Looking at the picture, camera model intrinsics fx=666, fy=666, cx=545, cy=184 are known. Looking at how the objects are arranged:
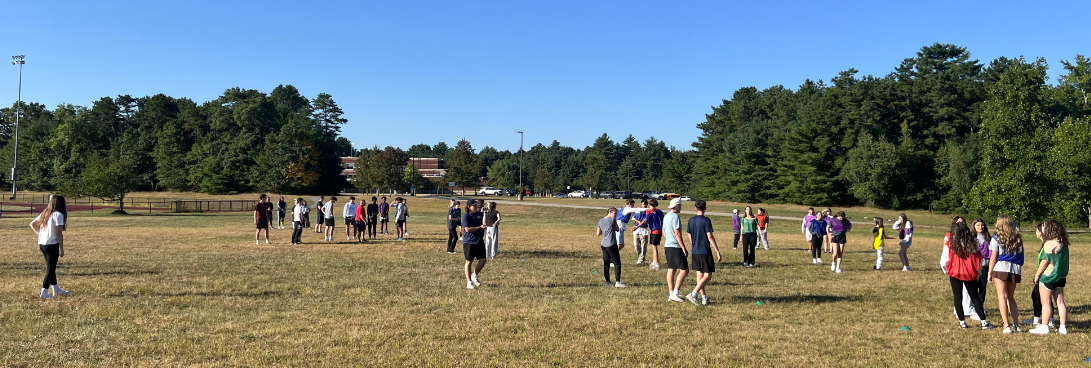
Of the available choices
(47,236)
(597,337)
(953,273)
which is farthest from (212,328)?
(953,273)

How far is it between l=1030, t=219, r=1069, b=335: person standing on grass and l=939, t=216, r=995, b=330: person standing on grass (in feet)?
2.11

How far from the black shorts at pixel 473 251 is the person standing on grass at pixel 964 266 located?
24.0 feet

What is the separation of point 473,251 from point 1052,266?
8457 mm

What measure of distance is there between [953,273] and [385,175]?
75371mm

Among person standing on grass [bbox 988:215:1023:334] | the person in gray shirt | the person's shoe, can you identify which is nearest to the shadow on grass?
the person in gray shirt

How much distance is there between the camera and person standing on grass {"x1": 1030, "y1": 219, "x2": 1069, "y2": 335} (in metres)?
8.19

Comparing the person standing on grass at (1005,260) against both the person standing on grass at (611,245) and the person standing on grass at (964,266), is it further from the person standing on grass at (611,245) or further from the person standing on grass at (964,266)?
the person standing on grass at (611,245)

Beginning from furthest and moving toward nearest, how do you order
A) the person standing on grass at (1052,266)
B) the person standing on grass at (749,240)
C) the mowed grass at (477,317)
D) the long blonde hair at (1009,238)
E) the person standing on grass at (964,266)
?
the person standing on grass at (749,240)
the person standing on grass at (964,266)
the long blonde hair at (1009,238)
the person standing on grass at (1052,266)
the mowed grass at (477,317)

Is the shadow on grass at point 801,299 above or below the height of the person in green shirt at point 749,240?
below

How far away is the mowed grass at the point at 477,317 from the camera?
706 centimetres

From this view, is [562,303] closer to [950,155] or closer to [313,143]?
[950,155]

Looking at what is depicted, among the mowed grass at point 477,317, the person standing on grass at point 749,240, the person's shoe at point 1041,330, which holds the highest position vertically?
the person standing on grass at point 749,240

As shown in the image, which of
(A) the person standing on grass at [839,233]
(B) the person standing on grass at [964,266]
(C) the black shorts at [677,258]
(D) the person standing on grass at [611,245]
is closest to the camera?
(B) the person standing on grass at [964,266]

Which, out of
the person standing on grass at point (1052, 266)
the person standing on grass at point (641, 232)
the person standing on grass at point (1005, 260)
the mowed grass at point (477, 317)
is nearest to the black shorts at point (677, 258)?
the mowed grass at point (477, 317)
